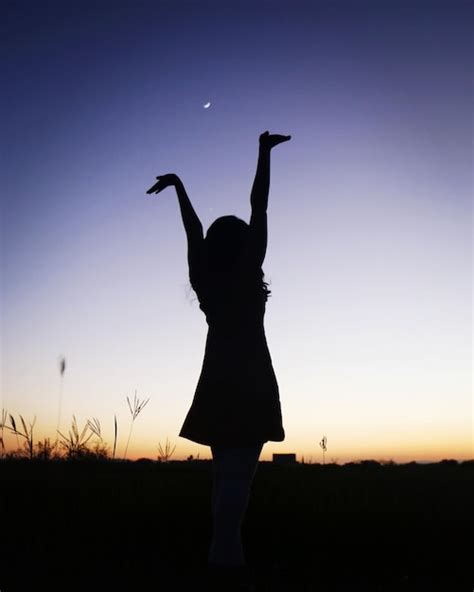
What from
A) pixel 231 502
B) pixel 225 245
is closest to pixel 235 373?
pixel 231 502

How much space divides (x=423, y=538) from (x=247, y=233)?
2.83 meters

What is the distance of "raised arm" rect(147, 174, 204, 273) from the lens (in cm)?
377

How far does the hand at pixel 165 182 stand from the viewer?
397 cm

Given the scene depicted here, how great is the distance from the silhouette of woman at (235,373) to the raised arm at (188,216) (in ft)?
0.62

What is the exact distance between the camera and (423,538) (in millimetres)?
4344

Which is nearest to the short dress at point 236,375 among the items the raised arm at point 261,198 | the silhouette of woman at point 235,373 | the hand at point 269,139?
the silhouette of woman at point 235,373

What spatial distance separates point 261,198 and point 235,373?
3.40 feet

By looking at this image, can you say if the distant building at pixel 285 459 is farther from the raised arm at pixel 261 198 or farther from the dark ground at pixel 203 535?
the raised arm at pixel 261 198

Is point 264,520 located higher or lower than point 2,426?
lower

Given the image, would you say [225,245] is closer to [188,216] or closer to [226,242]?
[226,242]

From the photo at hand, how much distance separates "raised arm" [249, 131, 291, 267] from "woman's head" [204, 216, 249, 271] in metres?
0.22

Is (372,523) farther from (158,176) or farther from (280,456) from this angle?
(280,456)

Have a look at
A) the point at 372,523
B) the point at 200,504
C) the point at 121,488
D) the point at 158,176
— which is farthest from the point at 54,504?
the point at 158,176

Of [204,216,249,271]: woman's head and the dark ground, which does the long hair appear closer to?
[204,216,249,271]: woman's head
